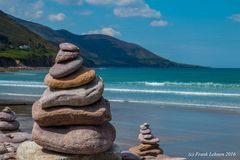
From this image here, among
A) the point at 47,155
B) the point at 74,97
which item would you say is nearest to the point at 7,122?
the point at 47,155

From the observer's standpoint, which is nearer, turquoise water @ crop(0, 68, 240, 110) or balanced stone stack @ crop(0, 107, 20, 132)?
balanced stone stack @ crop(0, 107, 20, 132)

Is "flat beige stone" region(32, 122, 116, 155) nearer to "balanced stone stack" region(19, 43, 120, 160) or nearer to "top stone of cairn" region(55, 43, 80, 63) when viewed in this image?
"balanced stone stack" region(19, 43, 120, 160)

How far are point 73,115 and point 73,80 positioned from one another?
873 millimetres

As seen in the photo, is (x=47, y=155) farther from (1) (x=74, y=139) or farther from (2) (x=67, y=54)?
(2) (x=67, y=54)

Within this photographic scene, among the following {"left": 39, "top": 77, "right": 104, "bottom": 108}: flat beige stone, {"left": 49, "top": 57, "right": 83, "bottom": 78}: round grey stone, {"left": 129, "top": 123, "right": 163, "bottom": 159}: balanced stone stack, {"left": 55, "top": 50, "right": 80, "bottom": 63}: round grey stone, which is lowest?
{"left": 129, "top": 123, "right": 163, "bottom": 159}: balanced stone stack

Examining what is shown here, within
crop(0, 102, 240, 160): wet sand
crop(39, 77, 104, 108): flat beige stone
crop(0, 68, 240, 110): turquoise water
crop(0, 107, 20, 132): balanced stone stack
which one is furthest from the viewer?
crop(0, 68, 240, 110): turquoise water

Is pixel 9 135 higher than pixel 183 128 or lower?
higher

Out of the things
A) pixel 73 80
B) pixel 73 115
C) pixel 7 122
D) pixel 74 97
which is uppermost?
pixel 73 80

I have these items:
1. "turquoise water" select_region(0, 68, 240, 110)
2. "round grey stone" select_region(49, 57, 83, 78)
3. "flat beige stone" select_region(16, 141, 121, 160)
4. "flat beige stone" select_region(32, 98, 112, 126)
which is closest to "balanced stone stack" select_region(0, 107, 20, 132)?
"flat beige stone" select_region(16, 141, 121, 160)

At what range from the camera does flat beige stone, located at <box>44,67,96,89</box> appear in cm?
1277

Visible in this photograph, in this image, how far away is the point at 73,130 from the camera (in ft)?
41.7

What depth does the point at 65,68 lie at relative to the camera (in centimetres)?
1284

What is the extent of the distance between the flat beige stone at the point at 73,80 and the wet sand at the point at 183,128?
23.2 ft

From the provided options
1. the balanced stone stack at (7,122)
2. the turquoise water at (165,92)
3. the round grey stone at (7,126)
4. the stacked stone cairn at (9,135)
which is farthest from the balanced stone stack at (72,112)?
the turquoise water at (165,92)
